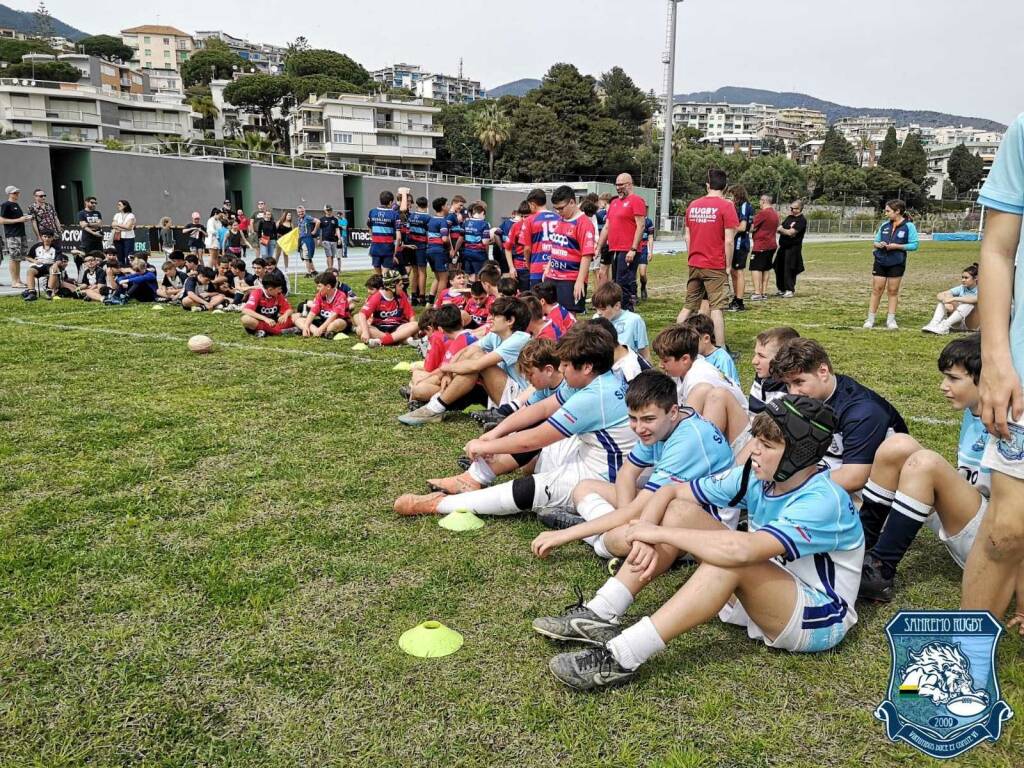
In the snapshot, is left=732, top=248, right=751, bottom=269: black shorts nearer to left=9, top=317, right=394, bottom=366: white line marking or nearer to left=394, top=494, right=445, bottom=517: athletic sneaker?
left=9, top=317, right=394, bottom=366: white line marking

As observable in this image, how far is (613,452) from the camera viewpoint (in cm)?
424

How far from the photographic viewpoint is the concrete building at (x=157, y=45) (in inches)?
6855

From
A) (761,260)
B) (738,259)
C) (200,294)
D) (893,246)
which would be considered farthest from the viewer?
(761,260)

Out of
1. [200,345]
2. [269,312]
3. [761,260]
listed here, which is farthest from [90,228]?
[761,260]

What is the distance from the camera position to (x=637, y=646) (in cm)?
271

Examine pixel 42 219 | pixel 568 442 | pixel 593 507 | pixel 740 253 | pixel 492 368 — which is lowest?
pixel 593 507

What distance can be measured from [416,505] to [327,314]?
6.97 m

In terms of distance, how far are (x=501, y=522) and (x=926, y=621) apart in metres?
2.59

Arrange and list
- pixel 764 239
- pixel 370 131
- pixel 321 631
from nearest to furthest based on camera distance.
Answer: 1. pixel 321 631
2. pixel 764 239
3. pixel 370 131

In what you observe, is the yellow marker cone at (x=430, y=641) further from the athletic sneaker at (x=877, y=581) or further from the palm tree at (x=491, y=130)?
the palm tree at (x=491, y=130)

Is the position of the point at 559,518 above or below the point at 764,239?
below

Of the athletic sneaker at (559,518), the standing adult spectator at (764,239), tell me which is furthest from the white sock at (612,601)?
the standing adult spectator at (764,239)

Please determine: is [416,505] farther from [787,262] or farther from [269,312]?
[787,262]

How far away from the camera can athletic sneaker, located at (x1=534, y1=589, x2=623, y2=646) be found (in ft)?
9.67
